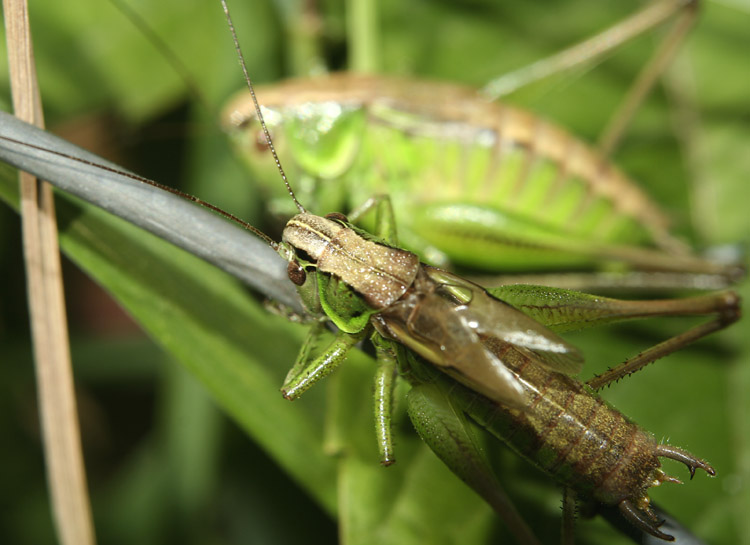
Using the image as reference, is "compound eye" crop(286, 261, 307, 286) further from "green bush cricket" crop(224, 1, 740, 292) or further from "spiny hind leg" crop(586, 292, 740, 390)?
"green bush cricket" crop(224, 1, 740, 292)

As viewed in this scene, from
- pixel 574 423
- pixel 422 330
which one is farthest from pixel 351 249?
pixel 574 423

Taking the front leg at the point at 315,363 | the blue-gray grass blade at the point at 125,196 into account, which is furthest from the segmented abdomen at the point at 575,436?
the blue-gray grass blade at the point at 125,196

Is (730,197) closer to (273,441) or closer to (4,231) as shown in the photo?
(273,441)

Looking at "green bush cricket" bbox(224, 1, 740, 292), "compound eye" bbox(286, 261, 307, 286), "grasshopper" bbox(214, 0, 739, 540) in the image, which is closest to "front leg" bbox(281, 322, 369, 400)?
"grasshopper" bbox(214, 0, 739, 540)

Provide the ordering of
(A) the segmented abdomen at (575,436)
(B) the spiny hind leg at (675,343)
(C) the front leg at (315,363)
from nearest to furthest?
Result: (A) the segmented abdomen at (575,436) < (B) the spiny hind leg at (675,343) < (C) the front leg at (315,363)

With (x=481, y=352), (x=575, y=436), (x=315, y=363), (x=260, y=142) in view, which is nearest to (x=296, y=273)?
(x=315, y=363)

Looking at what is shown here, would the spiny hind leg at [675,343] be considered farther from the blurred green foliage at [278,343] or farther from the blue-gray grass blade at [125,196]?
the blue-gray grass blade at [125,196]
